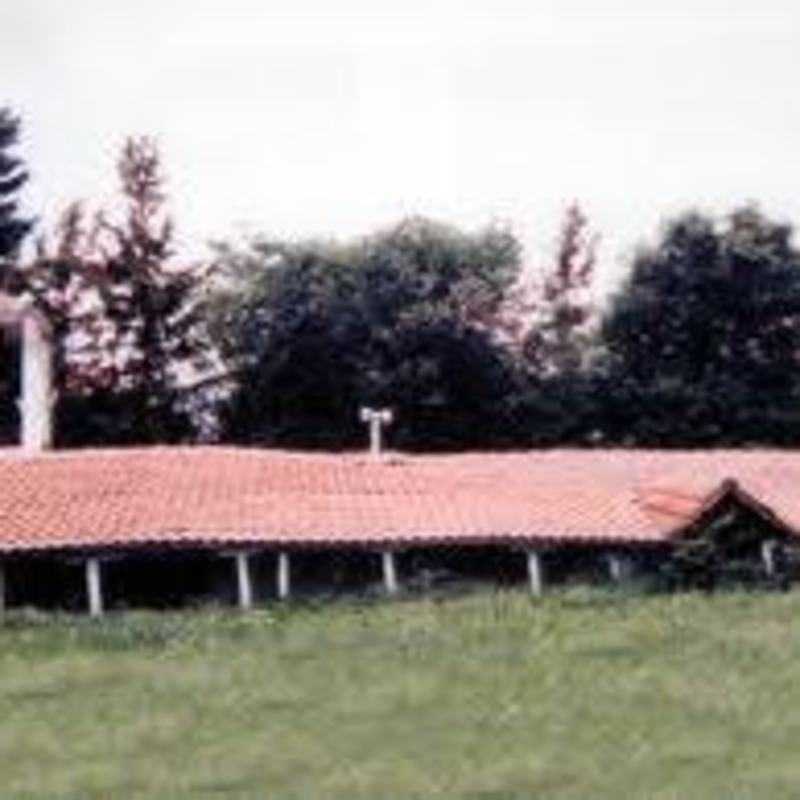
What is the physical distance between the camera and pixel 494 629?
30453mm

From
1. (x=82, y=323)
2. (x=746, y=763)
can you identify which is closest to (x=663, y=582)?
(x=746, y=763)

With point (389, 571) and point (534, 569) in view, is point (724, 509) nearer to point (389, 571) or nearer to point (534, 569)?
point (534, 569)

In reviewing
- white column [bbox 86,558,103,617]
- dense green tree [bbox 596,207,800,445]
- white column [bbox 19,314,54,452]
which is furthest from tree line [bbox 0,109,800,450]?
white column [bbox 86,558,103,617]

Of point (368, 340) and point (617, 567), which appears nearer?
point (617, 567)

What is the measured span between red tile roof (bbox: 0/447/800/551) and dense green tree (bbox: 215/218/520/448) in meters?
11.9

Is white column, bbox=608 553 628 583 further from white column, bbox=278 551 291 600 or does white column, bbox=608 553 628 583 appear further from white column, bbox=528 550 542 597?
white column, bbox=278 551 291 600

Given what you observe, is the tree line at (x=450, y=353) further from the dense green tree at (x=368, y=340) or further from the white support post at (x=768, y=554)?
the white support post at (x=768, y=554)

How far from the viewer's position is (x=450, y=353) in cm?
5941

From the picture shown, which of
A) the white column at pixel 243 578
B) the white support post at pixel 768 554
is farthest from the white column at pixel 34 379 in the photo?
the white support post at pixel 768 554

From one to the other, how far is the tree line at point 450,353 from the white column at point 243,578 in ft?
63.3

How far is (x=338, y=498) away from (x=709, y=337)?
2160cm

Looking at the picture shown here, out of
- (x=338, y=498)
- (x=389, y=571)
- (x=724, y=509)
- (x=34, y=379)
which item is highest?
(x=34, y=379)

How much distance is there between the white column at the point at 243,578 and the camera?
3900cm

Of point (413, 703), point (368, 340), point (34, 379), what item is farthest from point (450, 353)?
point (413, 703)
